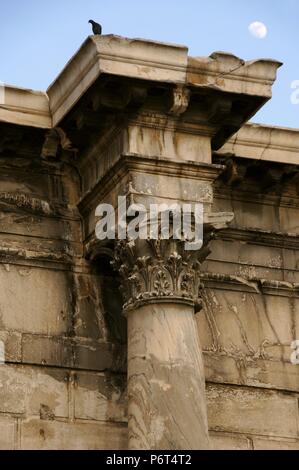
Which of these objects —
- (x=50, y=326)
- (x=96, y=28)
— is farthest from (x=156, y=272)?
(x=96, y=28)

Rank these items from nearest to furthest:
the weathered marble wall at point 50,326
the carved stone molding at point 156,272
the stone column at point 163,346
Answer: the stone column at point 163,346
the carved stone molding at point 156,272
the weathered marble wall at point 50,326

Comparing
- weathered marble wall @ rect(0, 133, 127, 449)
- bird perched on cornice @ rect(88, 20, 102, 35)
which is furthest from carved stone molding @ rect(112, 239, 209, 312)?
bird perched on cornice @ rect(88, 20, 102, 35)

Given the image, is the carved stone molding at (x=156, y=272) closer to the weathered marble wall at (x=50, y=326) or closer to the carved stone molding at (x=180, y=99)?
the weathered marble wall at (x=50, y=326)

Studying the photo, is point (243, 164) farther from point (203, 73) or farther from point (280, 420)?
point (280, 420)

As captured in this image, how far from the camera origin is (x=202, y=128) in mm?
16484

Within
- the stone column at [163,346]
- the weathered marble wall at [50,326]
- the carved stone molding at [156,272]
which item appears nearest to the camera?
the stone column at [163,346]

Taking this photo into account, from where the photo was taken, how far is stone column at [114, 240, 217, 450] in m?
15.3

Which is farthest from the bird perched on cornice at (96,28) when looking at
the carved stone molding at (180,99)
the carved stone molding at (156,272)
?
the carved stone molding at (156,272)

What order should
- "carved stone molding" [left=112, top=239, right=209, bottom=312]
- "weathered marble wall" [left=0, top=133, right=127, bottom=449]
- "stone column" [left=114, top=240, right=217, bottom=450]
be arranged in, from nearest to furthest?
"stone column" [left=114, top=240, right=217, bottom=450]
"carved stone molding" [left=112, top=239, right=209, bottom=312]
"weathered marble wall" [left=0, top=133, right=127, bottom=449]

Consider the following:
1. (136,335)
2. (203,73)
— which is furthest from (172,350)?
(203,73)

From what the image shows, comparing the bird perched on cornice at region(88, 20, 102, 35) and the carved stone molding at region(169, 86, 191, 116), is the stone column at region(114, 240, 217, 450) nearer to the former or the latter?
the carved stone molding at region(169, 86, 191, 116)

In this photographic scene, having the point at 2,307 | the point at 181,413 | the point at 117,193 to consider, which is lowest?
the point at 181,413

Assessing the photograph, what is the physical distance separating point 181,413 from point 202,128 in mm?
2884

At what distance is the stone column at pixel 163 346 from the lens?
15.3 metres
